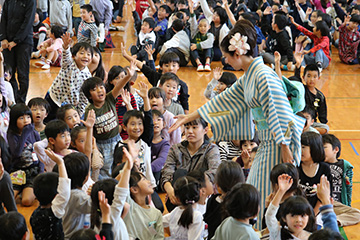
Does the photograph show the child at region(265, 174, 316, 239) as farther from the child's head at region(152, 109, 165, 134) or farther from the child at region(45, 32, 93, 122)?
the child at region(45, 32, 93, 122)

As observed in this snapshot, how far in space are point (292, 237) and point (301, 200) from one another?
231 mm

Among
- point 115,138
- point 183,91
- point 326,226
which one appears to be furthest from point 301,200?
point 183,91

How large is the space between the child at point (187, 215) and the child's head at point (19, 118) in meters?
1.84

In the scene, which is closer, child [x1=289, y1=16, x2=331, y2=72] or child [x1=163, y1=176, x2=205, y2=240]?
child [x1=163, y1=176, x2=205, y2=240]

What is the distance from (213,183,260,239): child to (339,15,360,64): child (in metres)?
7.19

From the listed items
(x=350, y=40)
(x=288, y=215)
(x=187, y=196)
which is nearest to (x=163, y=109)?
(x=187, y=196)

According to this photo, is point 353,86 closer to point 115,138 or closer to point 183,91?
point 183,91

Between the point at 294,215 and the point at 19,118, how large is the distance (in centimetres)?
257

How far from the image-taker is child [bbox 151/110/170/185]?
4625mm

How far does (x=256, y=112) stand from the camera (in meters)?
3.51

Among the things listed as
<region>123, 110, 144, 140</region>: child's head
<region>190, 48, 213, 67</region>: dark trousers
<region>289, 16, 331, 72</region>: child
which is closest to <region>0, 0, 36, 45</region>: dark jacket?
<region>123, 110, 144, 140</region>: child's head

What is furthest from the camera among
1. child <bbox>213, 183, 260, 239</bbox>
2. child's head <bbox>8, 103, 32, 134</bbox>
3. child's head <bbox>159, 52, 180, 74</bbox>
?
child's head <bbox>159, 52, 180, 74</bbox>

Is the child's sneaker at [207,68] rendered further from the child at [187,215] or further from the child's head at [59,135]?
the child at [187,215]

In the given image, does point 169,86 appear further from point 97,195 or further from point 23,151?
point 97,195
